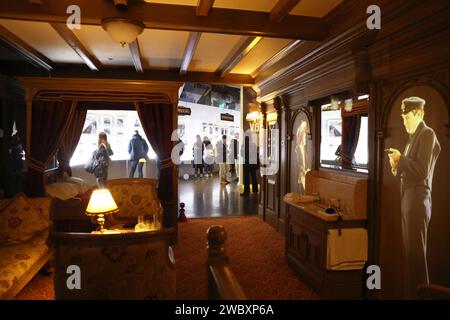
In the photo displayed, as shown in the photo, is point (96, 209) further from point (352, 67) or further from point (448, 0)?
point (448, 0)

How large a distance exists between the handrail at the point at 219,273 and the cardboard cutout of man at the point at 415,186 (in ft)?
5.50

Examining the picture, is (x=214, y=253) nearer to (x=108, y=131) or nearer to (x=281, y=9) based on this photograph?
(x=281, y=9)

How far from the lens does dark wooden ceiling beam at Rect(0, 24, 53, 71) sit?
396 centimetres

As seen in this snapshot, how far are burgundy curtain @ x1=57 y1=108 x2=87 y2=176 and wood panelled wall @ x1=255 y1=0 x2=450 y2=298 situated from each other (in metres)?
4.16

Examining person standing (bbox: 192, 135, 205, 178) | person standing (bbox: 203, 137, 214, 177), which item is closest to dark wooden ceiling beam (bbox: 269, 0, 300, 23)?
person standing (bbox: 192, 135, 205, 178)

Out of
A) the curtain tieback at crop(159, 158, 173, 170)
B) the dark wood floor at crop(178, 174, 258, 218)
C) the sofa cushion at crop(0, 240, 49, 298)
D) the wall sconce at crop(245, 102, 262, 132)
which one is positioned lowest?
the dark wood floor at crop(178, 174, 258, 218)

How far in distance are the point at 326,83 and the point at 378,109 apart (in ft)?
2.57

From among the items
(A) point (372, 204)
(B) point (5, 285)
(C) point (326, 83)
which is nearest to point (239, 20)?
(C) point (326, 83)

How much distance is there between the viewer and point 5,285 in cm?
242

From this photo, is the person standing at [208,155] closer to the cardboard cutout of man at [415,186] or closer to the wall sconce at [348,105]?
the wall sconce at [348,105]

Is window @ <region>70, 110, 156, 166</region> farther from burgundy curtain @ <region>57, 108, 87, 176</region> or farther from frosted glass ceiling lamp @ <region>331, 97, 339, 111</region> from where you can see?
frosted glass ceiling lamp @ <region>331, 97, 339, 111</region>

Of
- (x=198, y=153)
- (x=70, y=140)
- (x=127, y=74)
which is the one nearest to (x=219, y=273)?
(x=127, y=74)

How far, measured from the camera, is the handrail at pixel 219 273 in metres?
1.28

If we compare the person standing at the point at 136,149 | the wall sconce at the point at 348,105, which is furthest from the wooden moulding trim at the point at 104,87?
the person standing at the point at 136,149
